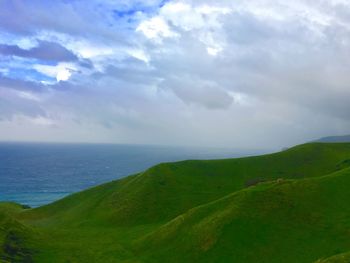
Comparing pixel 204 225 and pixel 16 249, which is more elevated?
pixel 204 225

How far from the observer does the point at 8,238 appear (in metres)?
55.0

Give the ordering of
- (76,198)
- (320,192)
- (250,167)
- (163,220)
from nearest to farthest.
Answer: (320,192), (163,220), (250,167), (76,198)

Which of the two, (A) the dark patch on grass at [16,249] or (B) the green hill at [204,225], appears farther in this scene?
(A) the dark patch on grass at [16,249]

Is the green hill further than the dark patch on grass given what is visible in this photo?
No

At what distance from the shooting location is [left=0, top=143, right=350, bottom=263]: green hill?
47.7 metres

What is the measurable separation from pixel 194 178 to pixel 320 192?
131ft

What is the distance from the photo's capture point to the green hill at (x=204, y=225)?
156 ft

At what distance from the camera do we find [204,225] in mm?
53719

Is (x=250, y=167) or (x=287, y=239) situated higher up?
(x=250, y=167)

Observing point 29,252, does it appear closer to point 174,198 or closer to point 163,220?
point 163,220

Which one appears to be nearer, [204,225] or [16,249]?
[16,249]

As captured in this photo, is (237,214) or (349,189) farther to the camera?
(349,189)

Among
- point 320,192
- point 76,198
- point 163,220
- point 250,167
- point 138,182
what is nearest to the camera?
point 320,192

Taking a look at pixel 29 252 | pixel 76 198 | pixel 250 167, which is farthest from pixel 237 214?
pixel 76 198
